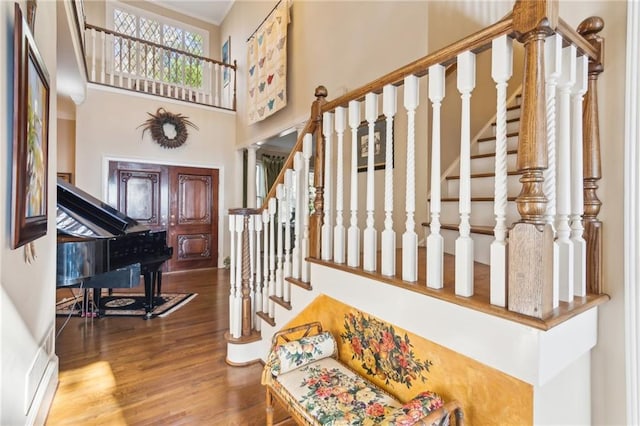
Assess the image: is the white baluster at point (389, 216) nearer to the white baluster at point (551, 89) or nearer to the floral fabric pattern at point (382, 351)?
the floral fabric pattern at point (382, 351)

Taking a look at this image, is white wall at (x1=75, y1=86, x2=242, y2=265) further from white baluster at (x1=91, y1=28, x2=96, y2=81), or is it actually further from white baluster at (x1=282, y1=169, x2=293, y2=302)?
white baluster at (x1=282, y1=169, x2=293, y2=302)

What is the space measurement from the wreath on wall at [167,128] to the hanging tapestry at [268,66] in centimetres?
129

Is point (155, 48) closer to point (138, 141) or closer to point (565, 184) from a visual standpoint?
point (138, 141)

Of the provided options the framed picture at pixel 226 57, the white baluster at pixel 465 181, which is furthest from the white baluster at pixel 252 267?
the framed picture at pixel 226 57

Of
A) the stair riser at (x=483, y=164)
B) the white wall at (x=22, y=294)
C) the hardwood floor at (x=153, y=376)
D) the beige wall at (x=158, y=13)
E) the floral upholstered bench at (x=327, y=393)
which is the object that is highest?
the beige wall at (x=158, y=13)

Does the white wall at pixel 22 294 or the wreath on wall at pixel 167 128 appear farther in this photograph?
the wreath on wall at pixel 167 128

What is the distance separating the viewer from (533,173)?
89 centimetres

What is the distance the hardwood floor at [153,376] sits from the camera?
180 cm

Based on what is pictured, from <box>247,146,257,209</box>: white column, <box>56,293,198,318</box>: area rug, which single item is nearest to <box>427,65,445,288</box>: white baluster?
<box>56,293,198,318</box>: area rug

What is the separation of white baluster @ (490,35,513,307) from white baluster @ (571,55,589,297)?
0.37 meters

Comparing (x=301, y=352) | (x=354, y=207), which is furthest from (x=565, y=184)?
(x=301, y=352)

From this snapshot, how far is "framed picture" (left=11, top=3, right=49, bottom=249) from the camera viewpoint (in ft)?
3.85

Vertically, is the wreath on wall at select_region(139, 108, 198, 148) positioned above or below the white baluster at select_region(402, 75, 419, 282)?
above

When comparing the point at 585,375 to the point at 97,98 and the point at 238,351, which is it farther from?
the point at 97,98
